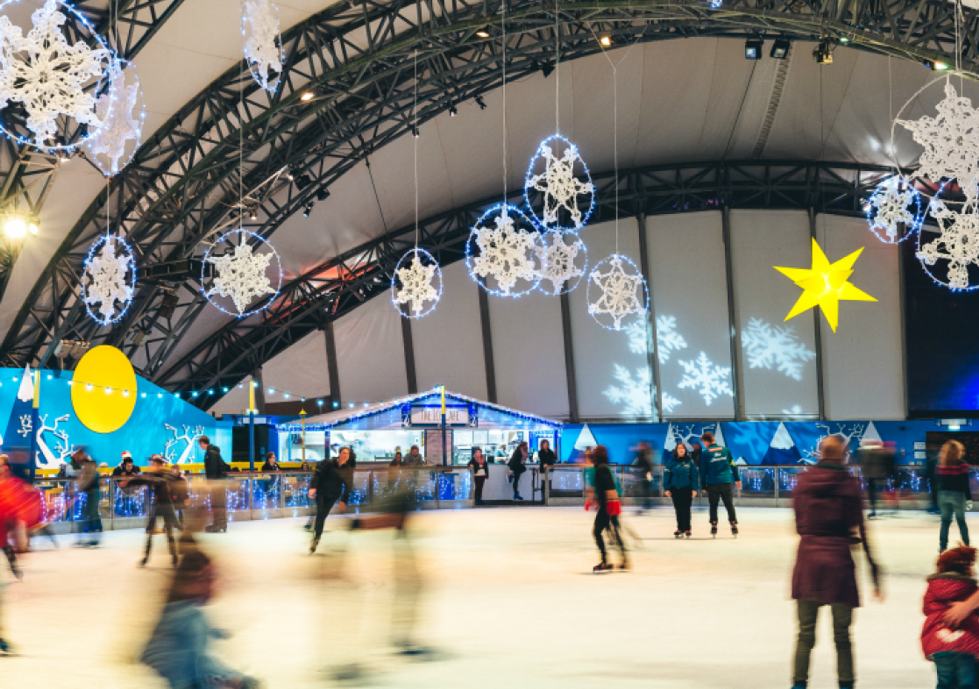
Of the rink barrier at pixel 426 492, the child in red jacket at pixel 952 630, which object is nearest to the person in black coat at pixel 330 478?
the rink barrier at pixel 426 492

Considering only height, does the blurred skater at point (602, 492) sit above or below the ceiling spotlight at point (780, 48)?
below

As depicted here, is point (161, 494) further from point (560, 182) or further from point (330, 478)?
point (560, 182)

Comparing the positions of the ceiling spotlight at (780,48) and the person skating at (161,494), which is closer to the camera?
the person skating at (161,494)

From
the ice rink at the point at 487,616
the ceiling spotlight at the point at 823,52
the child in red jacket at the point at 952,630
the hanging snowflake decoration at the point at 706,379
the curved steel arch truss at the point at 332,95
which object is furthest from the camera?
the hanging snowflake decoration at the point at 706,379

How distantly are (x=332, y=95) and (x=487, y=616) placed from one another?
1412cm

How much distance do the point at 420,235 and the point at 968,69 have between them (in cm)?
1766

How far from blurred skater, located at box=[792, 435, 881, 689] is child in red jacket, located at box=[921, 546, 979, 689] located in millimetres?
494

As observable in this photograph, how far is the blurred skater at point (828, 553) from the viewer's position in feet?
15.5

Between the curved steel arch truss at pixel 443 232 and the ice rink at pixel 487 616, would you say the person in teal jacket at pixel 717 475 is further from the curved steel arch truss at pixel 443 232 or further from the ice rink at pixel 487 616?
the curved steel arch truss at pixel 443 232

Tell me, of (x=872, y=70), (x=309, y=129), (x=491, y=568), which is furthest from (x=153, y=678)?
(x=872, y=70)

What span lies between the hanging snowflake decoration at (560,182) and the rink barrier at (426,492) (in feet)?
17.1

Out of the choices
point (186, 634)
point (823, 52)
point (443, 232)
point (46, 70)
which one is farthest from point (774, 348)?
point (186, 634)

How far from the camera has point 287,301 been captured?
95.1 feet

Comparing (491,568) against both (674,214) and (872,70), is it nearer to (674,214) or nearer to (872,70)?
(872,70)
